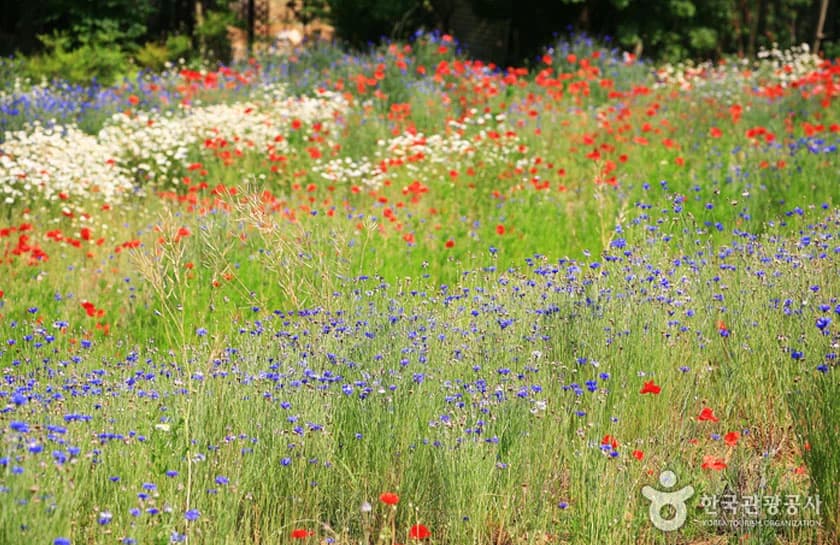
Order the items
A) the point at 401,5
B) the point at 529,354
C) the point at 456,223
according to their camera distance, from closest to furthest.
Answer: the point at 529,354
the point at 456,223
the point at 401,5

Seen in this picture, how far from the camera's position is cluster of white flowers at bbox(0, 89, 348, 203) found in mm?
8352

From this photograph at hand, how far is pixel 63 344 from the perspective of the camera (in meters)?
5.16

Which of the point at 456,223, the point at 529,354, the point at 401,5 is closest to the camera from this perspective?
the point at 529,354

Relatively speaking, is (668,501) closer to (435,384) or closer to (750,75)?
(435,384)

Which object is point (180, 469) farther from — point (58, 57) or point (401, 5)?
point (401, 5)

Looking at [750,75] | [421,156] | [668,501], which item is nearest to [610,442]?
[668,501]

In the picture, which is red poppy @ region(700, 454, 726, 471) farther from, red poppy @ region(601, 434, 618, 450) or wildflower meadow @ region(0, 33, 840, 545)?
red poppy @ region(601, 434, 618, 450)

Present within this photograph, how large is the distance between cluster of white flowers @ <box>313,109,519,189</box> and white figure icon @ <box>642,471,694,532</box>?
549cm

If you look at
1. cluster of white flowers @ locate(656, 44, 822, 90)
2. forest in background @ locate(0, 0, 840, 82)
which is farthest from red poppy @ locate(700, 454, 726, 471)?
forest in background @ locate(0, 0, 840, 82)

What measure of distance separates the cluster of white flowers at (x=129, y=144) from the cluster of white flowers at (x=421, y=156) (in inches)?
33.3

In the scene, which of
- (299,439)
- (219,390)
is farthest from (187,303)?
(299,439)

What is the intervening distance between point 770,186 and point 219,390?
5.72 m

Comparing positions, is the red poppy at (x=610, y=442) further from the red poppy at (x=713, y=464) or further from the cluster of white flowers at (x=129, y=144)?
the cluster of white flowers at (x=129, y=144)

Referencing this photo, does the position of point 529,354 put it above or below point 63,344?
above
